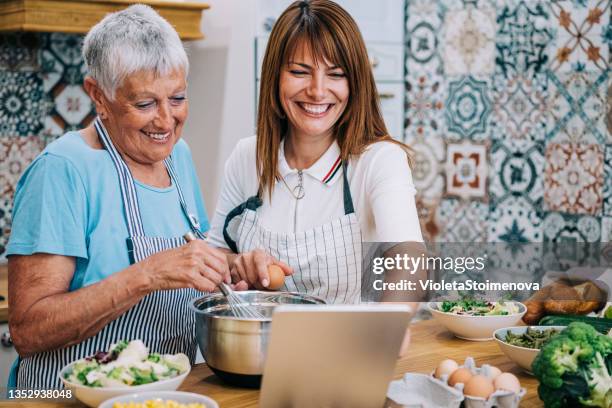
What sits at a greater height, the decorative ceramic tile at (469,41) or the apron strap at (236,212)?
the decorative ceramic tile at (469,41)

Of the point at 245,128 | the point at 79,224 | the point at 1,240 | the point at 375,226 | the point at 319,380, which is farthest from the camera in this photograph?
the point at 245,128

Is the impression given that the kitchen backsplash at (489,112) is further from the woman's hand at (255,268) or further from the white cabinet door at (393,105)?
the woman's hand at (255,268)

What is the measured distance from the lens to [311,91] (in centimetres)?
188

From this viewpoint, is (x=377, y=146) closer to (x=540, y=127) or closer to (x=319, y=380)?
(x=319, y=380)

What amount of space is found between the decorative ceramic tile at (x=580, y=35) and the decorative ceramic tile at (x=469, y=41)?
0.28 m

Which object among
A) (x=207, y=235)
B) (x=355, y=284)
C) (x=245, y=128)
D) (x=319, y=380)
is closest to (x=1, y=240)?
(x=245, y=128)

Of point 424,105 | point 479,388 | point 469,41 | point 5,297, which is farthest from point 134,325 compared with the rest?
point 469,41

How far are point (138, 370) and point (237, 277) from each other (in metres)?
0.48

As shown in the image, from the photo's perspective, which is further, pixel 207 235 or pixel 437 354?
pixel 207 235

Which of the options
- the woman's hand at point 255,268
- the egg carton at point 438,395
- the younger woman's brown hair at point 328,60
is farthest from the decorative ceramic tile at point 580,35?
the egg carton at point 438,395

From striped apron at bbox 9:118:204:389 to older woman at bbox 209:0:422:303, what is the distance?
177mm

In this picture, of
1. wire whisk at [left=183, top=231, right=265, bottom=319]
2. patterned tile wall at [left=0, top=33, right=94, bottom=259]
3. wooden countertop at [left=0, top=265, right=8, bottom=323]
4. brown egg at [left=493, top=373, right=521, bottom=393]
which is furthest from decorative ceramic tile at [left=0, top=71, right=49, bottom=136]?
brown egg at [left=493, top=373, right=521, bottom=393]

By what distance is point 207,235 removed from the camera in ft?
7.04

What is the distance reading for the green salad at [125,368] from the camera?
131 centimetres
